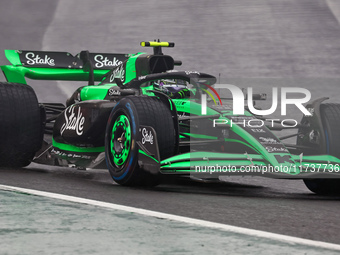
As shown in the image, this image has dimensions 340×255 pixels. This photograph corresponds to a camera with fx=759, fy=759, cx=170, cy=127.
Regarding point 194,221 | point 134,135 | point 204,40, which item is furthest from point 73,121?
point 204,40

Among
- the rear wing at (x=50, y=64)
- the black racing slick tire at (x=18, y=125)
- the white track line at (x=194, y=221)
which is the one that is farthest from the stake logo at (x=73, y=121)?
the white track line at (x=194, y=221)

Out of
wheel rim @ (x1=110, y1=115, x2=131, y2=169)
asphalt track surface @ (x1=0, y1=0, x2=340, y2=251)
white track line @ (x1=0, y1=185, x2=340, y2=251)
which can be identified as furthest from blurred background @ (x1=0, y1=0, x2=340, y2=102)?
white track line @ (x1=0, y1=185, x2=340, y2=251)

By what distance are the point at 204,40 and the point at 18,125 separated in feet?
48.7

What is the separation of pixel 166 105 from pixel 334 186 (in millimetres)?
1753

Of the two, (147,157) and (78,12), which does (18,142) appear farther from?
(78,12)

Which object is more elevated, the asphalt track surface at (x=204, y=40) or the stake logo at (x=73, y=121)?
the asphalt track surface at (x=204, y=40)

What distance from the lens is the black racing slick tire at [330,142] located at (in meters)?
7.14

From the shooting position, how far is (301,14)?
24500 millimetres

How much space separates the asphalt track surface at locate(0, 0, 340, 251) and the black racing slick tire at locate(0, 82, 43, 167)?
8.6 inches

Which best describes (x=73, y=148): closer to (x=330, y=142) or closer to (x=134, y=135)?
(x=134, y=135)

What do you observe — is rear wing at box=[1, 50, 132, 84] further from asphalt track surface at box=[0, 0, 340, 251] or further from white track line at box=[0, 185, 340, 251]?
white track line at box=[0, 185, 340, 251]

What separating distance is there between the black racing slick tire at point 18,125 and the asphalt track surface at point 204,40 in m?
0.22

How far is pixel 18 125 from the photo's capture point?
27.7ft

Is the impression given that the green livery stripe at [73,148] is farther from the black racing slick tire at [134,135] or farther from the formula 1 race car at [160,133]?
the black racing slick tire at [134,135]
